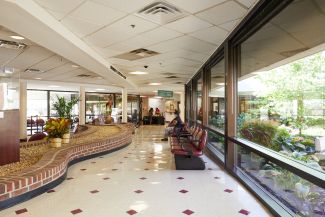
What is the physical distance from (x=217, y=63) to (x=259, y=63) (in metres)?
2.04

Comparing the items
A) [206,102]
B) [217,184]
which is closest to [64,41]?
[217,184]

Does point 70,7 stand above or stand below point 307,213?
above

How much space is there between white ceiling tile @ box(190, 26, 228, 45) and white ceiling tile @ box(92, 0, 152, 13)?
1426 mm

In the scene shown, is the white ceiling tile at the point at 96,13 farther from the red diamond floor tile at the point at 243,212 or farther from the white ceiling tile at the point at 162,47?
the red diamond floor tile at the point at 243,212

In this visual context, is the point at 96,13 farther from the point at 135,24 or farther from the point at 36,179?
the point at 36,179

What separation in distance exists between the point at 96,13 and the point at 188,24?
1.44 m

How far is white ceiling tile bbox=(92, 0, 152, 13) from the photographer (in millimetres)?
2981

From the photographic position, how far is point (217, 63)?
21.1ft

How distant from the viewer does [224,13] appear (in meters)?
3.40

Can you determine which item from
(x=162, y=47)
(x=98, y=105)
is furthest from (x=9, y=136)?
(x=98, y=105)

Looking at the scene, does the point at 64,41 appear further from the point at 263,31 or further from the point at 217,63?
the point at 217,63

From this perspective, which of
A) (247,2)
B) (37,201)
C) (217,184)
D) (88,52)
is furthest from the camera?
(88,52)

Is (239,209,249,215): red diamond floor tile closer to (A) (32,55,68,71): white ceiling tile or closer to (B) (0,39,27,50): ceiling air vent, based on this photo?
(B) (0,39,27,50): ceiling air vent

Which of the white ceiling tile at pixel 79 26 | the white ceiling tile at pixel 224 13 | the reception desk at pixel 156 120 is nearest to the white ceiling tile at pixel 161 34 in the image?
the white ceiling tile at pixel 224 13
